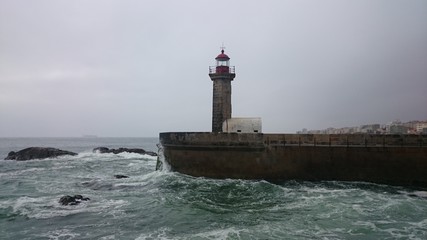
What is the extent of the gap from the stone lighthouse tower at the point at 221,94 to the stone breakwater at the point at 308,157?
2.93 meters

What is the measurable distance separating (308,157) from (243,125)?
4.57 meters

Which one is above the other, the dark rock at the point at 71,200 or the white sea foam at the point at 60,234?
the dark rock at the point at 71,200

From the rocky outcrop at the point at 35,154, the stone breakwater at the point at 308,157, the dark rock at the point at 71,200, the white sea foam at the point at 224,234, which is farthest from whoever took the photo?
the rocky outcrop at the point at 35,154

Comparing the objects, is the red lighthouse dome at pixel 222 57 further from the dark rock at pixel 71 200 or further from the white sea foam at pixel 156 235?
the white sea foam at pixel 156 235

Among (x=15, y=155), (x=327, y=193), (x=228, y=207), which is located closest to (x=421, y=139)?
(x=327, y=193)

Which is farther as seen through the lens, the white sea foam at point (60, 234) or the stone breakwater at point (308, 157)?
the stone breakwater at point (308, 157)

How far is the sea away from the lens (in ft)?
28.7

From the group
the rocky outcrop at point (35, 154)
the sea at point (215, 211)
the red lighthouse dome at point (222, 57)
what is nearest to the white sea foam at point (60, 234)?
the sea at point (215, 211)

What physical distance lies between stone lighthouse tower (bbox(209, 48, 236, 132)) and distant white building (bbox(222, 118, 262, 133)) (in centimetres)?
45

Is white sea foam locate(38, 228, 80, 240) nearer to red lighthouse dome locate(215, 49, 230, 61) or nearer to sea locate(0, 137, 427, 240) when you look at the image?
sea locate(0, 137, 427, 240)

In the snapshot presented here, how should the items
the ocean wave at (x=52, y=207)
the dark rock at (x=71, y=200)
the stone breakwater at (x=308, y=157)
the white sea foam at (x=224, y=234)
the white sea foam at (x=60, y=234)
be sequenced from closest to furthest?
the white sea foam at (x=224, y=234) → the white sea foam at (x=60, y=234) → the ocean wave at (x=52, y=207) → the dark rock at (x=71, y=200) → the stone breakwater at (x=308, y=157)

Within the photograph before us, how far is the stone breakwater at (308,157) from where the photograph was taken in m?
14.5

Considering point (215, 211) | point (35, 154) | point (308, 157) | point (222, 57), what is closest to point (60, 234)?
point (215, 211)

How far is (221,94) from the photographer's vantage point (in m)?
19.4
